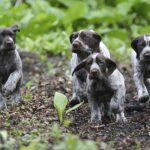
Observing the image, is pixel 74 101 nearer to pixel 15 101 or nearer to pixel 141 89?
pixel 15 101

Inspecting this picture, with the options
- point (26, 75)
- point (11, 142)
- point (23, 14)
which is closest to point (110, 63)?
point (11, 142)

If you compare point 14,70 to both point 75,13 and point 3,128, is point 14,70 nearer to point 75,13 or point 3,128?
point 3,128

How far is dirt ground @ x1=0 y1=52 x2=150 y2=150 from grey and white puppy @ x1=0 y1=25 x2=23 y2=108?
0.28 meters

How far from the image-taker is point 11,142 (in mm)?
8922

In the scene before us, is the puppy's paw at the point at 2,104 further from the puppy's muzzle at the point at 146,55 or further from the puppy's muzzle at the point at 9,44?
the puppy's muzzle at the point at 146,55

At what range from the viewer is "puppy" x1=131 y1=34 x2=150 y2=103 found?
12.1m

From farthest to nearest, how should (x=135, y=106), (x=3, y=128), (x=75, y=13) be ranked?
(x=75, y=13) → (x=135, y=106) → (x=3, y=128)

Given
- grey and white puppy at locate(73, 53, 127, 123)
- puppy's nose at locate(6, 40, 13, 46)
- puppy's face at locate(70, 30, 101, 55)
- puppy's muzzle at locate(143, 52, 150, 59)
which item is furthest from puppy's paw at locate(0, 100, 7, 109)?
puppy's muzzle at locate(143, 52, 150, 59)

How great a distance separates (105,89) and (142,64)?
1729 mm

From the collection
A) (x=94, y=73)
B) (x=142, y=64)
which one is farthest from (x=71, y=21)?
(x=94, y=73)

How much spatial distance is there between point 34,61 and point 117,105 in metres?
6.73

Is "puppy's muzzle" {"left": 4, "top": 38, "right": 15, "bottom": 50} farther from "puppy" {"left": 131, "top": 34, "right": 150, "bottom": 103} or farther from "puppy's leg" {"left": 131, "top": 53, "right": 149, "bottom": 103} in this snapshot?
"puppy's leg" {"left": 131, "top": 53, "right": 149, "bottom": 103}

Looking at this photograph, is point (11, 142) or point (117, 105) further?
point (117, 105)

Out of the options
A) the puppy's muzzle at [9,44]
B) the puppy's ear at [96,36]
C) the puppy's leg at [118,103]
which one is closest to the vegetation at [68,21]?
the puppy's leg at [118,103]
